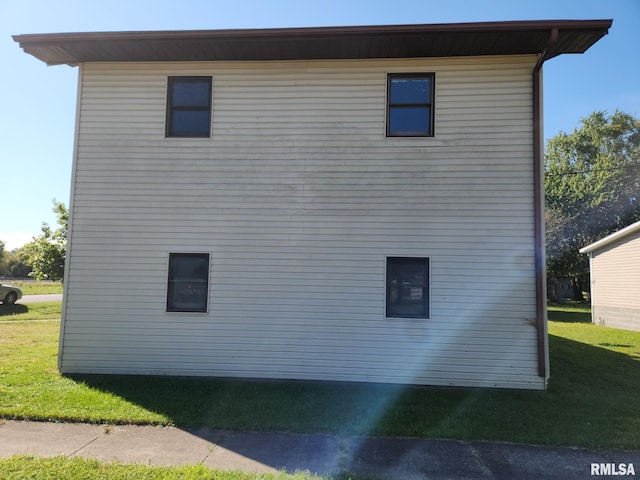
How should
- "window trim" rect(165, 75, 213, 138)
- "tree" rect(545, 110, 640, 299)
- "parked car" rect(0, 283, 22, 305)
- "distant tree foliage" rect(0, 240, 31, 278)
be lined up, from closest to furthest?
"window trim" rect(165, 75, 213, 138)
"parked car" rect(0, 283, 22, 305)
"tree" rect(545, 110, 640, 299)
"distant tree foliage" rect(0, 240, 31, 278)

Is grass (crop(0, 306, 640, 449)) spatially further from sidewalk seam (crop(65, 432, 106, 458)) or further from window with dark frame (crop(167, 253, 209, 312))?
window with dark frame (crop(167, 253, 209, 312))

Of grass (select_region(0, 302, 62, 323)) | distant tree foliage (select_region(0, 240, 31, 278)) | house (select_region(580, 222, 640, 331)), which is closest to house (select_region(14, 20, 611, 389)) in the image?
grass (select_region(0, 302, 62, 323))

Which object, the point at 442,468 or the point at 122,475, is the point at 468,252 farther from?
the point at 122,475

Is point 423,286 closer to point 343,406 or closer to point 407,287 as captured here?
point 407,287

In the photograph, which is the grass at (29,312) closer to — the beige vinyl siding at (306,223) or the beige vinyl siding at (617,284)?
the beige vinyl siding at (306,223)

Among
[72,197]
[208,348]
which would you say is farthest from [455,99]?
[72,197]

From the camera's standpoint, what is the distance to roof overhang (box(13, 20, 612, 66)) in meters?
6.67

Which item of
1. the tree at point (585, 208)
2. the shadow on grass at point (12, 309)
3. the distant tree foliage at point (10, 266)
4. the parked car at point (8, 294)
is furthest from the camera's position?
the distant tree foliage at point (10, 266)

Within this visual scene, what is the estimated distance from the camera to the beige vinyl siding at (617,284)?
629 inches

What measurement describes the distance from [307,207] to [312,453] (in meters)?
4.22

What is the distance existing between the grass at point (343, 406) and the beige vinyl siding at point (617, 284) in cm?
981

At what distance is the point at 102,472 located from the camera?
3840 millimetres

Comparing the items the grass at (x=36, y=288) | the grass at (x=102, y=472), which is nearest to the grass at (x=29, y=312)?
the grass at (x=36, y=288)

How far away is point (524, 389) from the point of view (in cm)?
700
